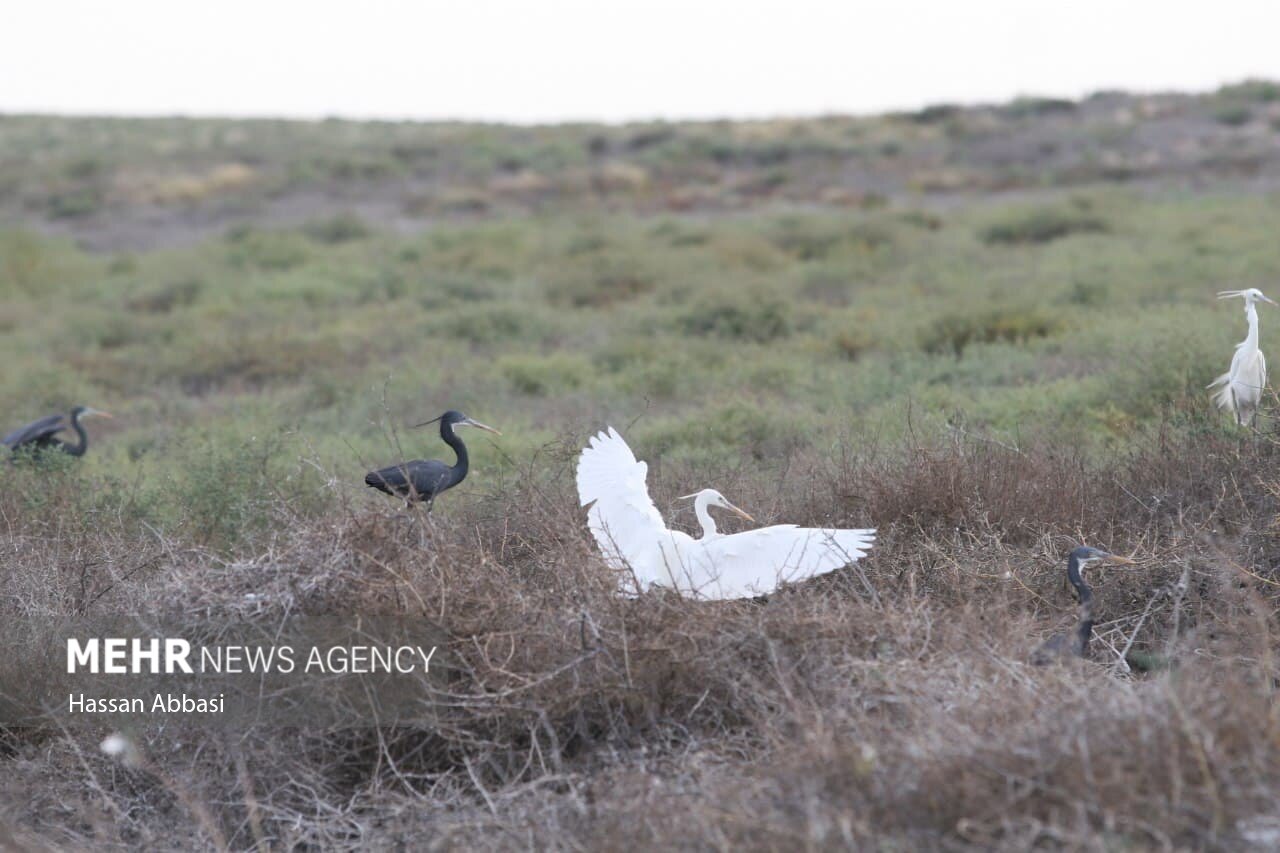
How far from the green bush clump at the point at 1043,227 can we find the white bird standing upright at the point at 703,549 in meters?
13.4

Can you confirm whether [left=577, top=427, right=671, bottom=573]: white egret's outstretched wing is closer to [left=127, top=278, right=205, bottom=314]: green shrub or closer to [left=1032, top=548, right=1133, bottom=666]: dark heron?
[left=1032, top=548, right=1133, bottom=666]: dark heron

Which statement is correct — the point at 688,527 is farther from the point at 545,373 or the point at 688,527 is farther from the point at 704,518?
the point at 545,373

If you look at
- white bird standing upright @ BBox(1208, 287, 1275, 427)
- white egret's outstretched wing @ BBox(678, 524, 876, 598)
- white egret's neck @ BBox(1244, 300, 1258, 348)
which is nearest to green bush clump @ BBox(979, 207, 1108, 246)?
white egret's neck @ BBox(1244, 300, 1258, 348)

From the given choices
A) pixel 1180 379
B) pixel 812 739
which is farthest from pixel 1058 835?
pixel 1180 379

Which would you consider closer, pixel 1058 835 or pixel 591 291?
pixel 1058 835

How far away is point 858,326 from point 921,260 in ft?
13.7

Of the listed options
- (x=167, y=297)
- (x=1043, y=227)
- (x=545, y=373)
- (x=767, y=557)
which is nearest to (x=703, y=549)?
(x=767, y=557)

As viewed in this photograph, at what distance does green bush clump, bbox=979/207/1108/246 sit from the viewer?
57.6ft

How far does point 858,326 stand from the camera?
12.2m

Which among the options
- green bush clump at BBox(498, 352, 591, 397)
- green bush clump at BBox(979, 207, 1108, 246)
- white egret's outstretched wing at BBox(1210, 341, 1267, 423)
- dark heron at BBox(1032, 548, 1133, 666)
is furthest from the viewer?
green bush clump at BBox(979, 207, 1108, 246)

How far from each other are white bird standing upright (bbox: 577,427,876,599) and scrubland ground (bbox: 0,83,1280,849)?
0.14m

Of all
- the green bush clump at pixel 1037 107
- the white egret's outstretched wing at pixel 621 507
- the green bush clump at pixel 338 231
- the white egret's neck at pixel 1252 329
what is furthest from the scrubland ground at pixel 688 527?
the green bush clump at pixel 1037 107

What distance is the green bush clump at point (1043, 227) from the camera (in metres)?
17.6

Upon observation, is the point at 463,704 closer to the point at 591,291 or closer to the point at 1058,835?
the point at 1058,835
